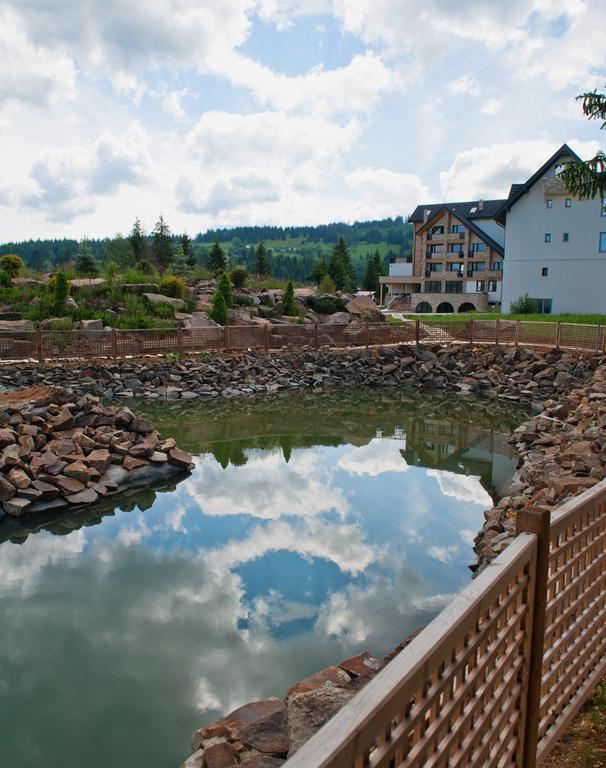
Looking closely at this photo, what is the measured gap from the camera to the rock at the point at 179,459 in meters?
11.0

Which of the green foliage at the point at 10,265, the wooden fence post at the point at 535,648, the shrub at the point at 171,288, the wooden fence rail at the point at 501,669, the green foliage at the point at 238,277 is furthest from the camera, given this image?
the green foliage at the point at 238,277

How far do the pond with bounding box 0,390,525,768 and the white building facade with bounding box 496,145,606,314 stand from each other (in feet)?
82.0

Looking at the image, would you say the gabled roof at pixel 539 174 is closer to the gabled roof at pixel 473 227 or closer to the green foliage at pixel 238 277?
the gabled roof at pixel 473 227

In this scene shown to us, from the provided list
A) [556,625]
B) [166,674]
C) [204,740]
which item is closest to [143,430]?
[166,674]

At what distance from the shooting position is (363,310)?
3250cm

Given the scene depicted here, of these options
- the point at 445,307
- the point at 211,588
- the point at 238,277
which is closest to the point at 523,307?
the point at 445,307

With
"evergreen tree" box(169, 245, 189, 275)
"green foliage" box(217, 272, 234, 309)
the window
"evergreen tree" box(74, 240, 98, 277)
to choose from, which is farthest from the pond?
the window

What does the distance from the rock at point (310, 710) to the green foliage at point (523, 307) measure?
3365cm

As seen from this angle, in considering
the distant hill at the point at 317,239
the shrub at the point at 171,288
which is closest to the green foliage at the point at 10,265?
the shrub at the point at 171,288

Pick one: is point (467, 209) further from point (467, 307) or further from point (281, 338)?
point (281, 338)

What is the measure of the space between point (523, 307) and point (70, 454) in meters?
30.5

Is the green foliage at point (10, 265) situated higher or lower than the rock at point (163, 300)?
higher

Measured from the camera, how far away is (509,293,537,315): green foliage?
3497cm

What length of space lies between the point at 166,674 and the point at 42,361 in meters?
17.2
